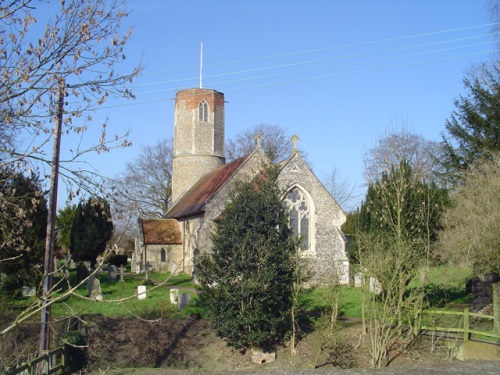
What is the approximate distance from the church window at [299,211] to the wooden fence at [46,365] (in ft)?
48.4

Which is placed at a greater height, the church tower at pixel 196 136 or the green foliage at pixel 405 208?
the church tower at pixel 196 136

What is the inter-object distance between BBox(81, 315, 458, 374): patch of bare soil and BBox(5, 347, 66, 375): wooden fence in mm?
2091

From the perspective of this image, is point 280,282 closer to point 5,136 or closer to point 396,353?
point 396,353

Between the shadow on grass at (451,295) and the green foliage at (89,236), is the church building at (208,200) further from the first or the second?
the shadow on grass at (451,295)

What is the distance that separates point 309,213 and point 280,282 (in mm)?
10617

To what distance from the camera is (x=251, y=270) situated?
15.5m

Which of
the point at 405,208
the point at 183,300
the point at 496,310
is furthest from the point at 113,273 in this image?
the point at 496,310

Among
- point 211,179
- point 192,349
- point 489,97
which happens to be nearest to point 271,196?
point 192,349

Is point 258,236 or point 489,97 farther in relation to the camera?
point 489,97

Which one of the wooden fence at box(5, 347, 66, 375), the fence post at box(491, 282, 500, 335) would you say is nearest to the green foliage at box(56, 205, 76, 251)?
the wooden fence at box(5, 347, 66, 375)

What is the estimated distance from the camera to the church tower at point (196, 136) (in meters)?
35.5

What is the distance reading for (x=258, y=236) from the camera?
15.7 m

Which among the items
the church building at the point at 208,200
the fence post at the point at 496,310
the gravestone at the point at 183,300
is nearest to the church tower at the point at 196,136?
the church building at the point at 208,200

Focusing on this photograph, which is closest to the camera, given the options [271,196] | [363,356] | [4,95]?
[4,95]
